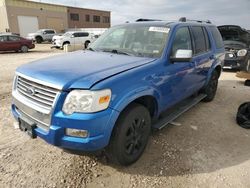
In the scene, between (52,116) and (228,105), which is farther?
(228,105)

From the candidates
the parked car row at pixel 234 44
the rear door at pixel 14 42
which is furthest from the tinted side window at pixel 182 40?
the rear door at pixel 14 42

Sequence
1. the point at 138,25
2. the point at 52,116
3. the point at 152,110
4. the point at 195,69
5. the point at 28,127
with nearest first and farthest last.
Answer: the point at 52,116 < the point at 28,127 < the point at 152,110 < the point at 138,25 < the point at 195,69

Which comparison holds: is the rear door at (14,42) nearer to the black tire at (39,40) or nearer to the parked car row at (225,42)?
the parked car row at (225,42)

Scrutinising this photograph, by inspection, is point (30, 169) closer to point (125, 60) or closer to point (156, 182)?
point (156, 182)

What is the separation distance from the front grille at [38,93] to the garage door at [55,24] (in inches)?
1579

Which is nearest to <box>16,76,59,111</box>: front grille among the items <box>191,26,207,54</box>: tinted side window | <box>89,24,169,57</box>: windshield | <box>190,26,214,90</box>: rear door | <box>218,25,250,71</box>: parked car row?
<box>89,24,169,57</box>: windshield

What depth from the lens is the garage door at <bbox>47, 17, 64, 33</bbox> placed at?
3927 cm

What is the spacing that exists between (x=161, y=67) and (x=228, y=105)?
3061 mm

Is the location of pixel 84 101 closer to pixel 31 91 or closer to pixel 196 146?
pixel 31 91

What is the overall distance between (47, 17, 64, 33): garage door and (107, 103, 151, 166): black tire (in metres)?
40.6

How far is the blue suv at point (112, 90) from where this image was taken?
2.29 meters

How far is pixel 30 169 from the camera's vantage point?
2.85 m

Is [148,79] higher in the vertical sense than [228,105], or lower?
higher

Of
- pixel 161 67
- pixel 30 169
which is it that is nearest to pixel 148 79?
pixel 161 67
